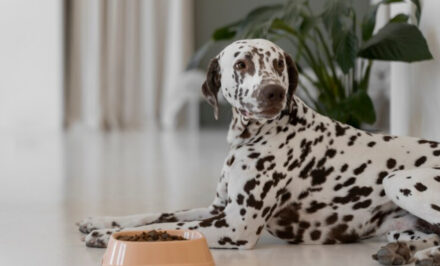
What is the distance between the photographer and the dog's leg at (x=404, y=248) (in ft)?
8.20

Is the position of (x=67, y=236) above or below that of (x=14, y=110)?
above

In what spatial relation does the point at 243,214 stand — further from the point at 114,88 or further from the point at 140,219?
the point at 114,88

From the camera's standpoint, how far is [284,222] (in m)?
2.84

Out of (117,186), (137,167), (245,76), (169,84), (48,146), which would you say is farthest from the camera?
(169,84)

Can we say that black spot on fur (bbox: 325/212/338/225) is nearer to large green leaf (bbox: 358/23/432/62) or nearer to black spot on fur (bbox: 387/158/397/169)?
black spot on fur (bbox: 387/158/397/169)

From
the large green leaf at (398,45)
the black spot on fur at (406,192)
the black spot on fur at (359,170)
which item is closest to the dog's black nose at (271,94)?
the black spot on fur at (359,170)

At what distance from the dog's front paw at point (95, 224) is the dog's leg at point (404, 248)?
103cm

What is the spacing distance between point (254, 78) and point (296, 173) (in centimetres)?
37

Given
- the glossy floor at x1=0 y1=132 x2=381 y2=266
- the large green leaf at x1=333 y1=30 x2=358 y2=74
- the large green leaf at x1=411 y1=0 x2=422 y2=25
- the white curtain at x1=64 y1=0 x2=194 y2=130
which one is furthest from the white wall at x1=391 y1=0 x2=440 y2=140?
the white curtain at x1=64 y1=0 x2=194 y2=130

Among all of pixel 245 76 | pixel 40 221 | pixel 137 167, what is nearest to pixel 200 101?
pixel 137 167

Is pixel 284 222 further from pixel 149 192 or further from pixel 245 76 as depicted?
pixel 149 192

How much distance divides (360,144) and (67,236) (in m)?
1.14

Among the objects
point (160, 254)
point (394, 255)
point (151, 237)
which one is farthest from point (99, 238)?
point (394, 255)

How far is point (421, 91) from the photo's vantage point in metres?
4.03
